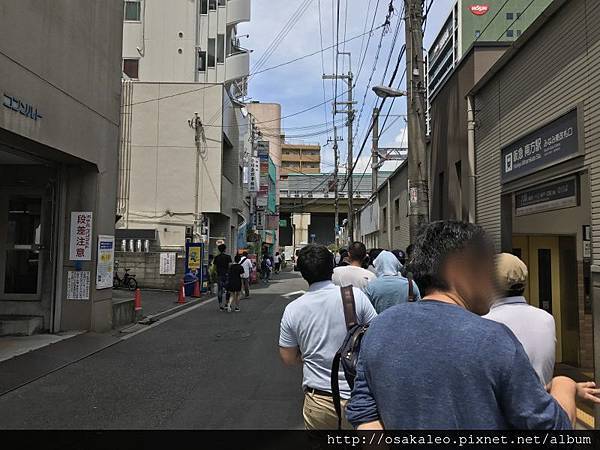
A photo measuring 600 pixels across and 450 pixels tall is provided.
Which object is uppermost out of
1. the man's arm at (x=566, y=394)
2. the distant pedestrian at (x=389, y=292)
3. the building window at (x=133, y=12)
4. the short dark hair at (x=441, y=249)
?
the building window at (x=133, y=12)

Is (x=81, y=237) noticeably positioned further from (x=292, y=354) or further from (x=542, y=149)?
(x=542, y=149)

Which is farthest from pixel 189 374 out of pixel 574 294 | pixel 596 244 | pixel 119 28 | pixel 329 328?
pixel 119 28

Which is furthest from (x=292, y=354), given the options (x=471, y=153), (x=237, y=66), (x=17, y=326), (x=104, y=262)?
(x=237, y=66)

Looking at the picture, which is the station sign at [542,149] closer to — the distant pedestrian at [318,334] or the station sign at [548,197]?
the station sign at [548,197]

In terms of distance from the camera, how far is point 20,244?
391 inches

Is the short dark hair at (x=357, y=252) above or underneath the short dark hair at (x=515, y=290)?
above

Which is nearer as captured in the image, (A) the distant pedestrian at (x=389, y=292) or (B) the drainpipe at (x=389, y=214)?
(A) the distant pedestrian at (x=389, y=292)

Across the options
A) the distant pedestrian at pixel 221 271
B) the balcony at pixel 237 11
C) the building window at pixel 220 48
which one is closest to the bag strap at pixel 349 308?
the distant pedestrian at pixel 221 271

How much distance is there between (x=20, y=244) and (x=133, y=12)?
22.0 metres

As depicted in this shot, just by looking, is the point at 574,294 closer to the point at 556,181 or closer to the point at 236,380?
the point at 556,181

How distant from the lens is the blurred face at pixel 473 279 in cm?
163

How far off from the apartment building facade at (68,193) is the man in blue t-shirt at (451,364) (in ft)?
26.1

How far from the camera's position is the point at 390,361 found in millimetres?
1553

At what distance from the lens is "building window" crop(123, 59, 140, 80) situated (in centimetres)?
2741
